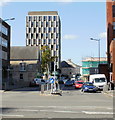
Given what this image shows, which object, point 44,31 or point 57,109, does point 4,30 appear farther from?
point 44,31

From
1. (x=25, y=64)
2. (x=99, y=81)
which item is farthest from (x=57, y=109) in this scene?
(x=25, y=64)

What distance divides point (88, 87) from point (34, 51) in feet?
201

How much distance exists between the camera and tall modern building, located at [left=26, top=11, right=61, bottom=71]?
148 metres

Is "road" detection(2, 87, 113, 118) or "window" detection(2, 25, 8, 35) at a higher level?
"window" detection(2, 25, 8, 35)

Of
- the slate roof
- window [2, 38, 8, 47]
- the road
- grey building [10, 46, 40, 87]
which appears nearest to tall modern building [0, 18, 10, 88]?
window [2, 38, 8, 47]

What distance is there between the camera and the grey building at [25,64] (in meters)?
96.2

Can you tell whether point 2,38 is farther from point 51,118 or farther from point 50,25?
point 50,25

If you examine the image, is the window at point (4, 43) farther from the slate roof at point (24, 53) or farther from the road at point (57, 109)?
the road at point (57, 109)

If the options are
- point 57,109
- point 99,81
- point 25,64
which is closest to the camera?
point 57,109

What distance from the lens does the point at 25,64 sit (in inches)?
3821

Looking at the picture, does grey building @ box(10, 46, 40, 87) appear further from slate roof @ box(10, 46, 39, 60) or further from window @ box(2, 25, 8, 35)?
window @ box(2, 25, 8, 35)

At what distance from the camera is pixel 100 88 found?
1767 inches

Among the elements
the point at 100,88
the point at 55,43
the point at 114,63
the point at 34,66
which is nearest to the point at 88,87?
the point at 100,88

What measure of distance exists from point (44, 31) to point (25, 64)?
178 feet
